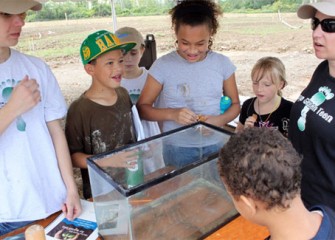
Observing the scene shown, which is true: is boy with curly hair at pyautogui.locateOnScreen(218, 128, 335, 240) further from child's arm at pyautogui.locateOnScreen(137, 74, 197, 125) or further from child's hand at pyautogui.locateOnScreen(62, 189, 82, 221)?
child's arm at pyautogui.locateOnScreen(137, 74, 197, 125)

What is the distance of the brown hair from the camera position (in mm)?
1646

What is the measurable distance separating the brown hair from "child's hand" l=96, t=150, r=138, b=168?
2.61 ft

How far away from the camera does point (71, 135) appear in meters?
1.51

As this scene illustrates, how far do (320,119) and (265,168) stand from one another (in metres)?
0.63

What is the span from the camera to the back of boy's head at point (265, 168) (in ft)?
2.50

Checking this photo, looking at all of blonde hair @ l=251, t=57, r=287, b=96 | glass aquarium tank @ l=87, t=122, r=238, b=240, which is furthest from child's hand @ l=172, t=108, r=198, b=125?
blonde hair @ l=251, t=57, r=287, b=96

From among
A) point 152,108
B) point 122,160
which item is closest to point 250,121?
point 152,108

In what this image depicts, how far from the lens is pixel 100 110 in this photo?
152cm

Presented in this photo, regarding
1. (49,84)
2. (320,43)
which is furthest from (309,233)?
(49,84)

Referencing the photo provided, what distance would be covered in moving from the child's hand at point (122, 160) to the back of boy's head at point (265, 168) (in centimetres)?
44

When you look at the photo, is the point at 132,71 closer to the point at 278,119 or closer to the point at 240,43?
the point at 278,119

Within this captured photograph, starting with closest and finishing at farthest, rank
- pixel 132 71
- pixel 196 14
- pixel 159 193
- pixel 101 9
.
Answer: pixel 159 193 → pixel 196 14 → pixel 132 71 → pixel 101 9

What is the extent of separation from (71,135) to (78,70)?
30.8ft

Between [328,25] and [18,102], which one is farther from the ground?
[328,25]
